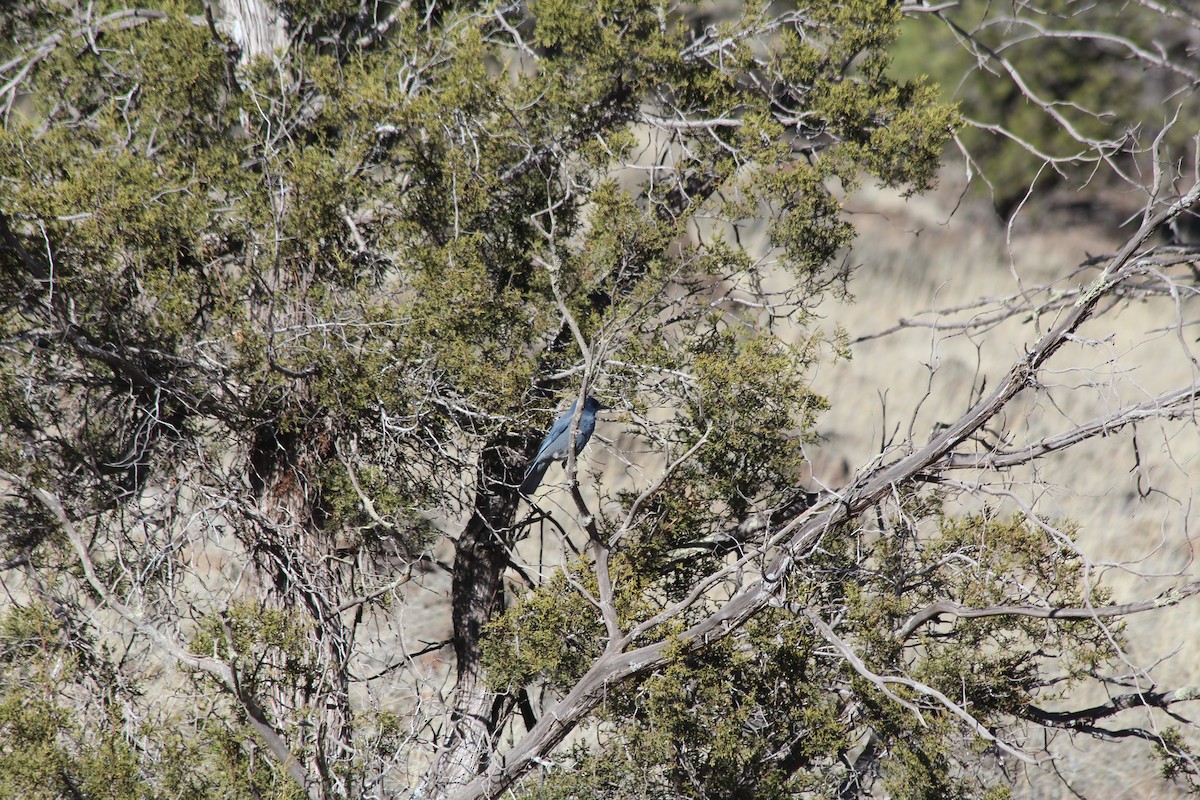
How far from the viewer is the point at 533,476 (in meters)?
5.00

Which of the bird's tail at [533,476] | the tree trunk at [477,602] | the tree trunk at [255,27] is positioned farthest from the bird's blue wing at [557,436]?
the tree trunk at [255,27]

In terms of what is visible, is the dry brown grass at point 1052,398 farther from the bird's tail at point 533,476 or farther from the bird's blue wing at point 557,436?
the bird's tail at point 533,476

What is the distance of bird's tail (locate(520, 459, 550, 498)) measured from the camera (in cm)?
489

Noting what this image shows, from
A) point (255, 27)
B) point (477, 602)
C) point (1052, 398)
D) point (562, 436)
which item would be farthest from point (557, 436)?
point (255, 27)

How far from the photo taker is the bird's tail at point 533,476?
4895 mm

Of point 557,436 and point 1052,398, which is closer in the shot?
point 557,436

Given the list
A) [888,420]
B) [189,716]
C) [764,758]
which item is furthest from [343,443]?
[888,420]

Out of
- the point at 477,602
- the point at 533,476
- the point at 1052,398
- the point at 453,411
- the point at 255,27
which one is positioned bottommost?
the point at 477,602

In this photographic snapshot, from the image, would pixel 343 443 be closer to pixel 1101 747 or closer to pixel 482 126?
pixel 482 126

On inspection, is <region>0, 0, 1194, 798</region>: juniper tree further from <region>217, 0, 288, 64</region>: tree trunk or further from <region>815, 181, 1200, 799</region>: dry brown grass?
<region>815, 181, 1200, 799</region>: dry brown grass

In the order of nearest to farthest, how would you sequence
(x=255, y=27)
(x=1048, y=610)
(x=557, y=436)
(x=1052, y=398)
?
1. (x=1048, y=610)
2. (x=557, y=436)
3. (x=1052, y=398)
4. (x=255, y=27)

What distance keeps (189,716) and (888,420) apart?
310 inches

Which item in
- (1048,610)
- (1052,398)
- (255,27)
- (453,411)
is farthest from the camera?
(255,27)

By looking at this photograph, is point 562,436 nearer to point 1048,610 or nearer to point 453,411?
point 453,411
